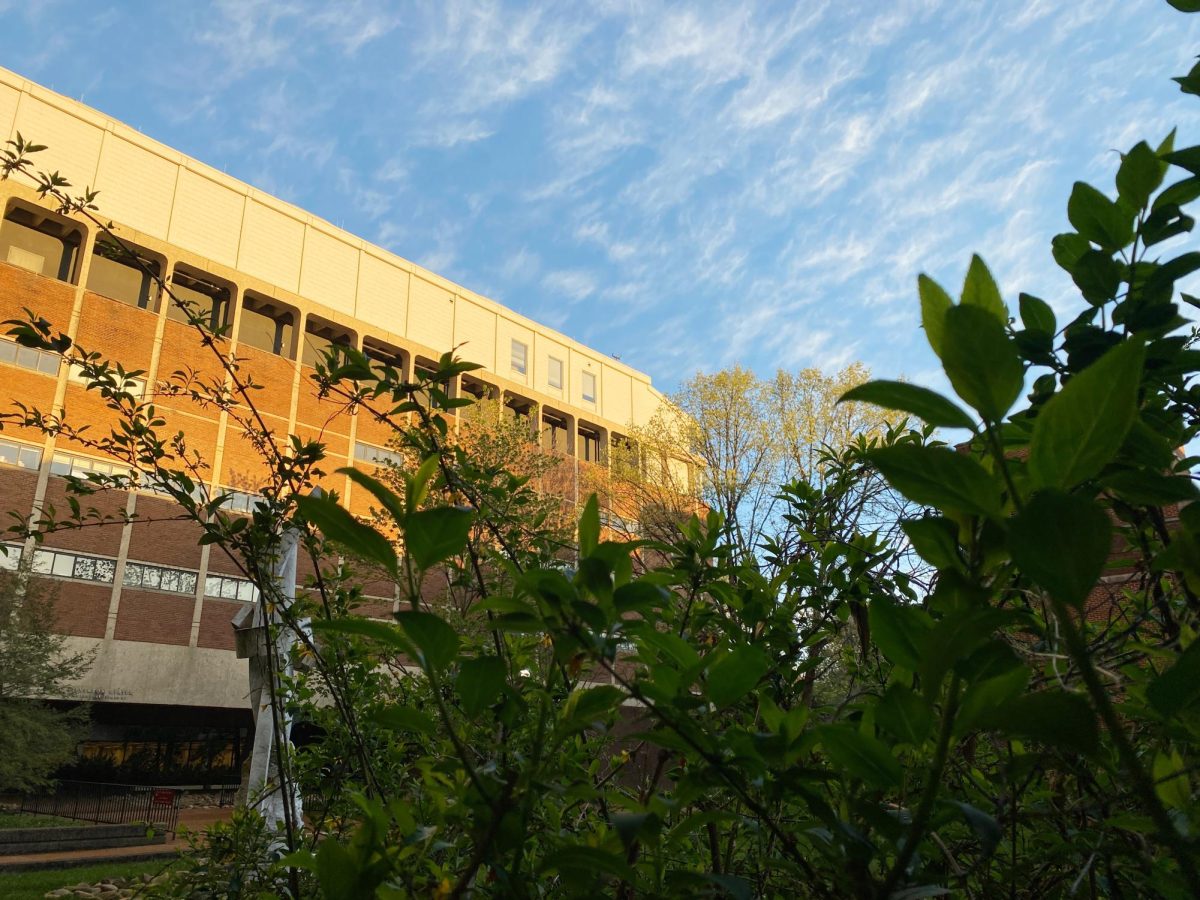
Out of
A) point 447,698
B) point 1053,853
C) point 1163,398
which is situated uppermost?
point 1163,398

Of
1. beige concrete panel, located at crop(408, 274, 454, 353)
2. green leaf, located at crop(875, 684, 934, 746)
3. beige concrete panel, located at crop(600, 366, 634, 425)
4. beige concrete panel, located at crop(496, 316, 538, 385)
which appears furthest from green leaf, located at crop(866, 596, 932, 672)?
beige concrete panel, located at crop(600, 366, 634, 425)

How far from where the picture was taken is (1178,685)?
20.3 inches

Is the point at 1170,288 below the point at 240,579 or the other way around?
below

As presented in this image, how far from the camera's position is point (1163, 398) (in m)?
1.04

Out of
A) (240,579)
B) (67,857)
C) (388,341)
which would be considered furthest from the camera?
(388,341)

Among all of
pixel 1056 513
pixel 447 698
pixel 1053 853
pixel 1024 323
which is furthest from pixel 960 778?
pixel 447 698

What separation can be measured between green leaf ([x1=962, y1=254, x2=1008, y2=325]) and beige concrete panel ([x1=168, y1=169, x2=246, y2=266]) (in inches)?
1245

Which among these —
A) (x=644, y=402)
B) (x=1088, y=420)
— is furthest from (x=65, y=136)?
→ (x=1088, y=420)

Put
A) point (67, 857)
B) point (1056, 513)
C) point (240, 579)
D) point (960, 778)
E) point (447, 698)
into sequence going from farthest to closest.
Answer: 1. point (240, 579)
2. point (67, 857)
3. point (447, 698)
4. point (960, 778)
5. point (1056, 513)

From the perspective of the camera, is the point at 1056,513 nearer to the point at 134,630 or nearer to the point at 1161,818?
the point at 1161,818

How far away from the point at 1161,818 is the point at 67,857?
16.7m

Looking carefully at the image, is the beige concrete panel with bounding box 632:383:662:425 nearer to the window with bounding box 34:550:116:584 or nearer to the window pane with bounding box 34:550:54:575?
the window with bounding box 34:550:116:584

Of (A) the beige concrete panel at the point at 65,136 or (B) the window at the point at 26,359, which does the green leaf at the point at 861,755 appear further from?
(A) the beige concrete panel at the point at 65,136

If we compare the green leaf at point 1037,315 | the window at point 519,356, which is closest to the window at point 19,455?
the window at point 519,356
